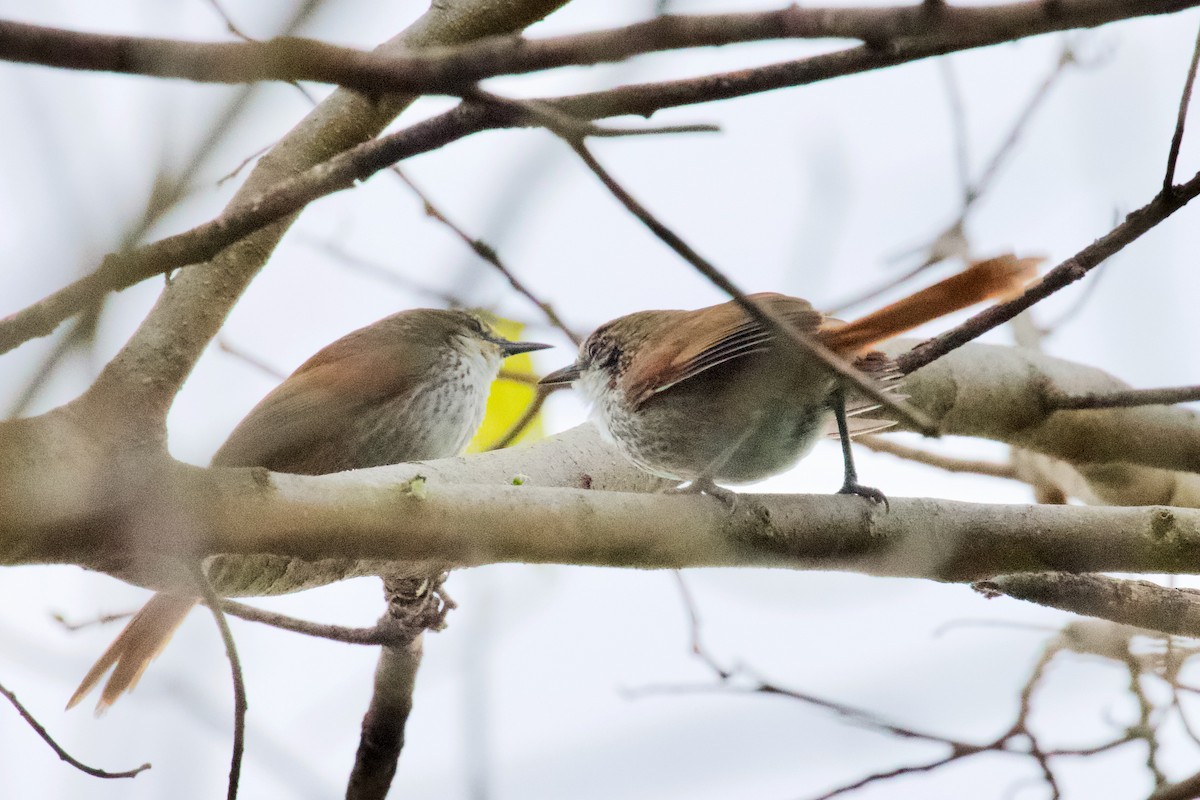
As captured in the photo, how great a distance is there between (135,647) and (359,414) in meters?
1.09

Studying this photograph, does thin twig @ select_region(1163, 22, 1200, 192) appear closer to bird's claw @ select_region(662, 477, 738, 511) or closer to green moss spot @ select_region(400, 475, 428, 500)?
bird's claw @ select_region(662, 477, 738, 511)

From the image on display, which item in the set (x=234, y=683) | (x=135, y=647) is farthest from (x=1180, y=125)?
(x=135, y=647)

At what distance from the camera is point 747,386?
10.3ft

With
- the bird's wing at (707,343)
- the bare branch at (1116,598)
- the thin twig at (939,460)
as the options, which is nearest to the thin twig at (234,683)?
the bird's wing at (707,343)

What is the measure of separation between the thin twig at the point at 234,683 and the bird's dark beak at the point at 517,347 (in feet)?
9.95

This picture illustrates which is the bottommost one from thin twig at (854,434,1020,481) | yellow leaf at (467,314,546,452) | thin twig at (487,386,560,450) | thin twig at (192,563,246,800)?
thin twig at (192,563,246,800)

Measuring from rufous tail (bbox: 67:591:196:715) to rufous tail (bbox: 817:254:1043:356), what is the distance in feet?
6.65

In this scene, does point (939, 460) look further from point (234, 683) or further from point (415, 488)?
point (234, 683)

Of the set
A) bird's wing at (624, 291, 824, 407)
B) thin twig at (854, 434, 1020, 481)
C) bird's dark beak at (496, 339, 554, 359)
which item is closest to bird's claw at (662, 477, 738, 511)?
bird's wing at (624, 291, 824, 407)

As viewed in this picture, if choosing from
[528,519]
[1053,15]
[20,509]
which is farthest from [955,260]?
[20,509]

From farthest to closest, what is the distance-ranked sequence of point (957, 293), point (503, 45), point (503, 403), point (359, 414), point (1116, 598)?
point (503, 403)
point (359, 414)
point (1116, 598)
point (957, 293)
point (503, 45)

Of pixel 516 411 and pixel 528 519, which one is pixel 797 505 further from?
pixel 516 411

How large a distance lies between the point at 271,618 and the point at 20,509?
119 cm

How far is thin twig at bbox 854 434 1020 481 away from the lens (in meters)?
4.68
